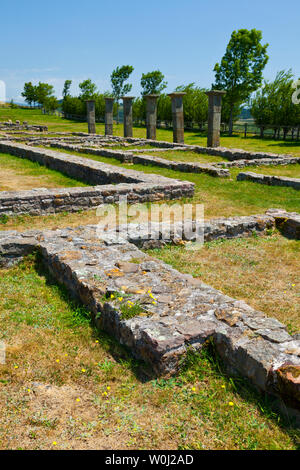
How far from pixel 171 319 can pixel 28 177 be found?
428 inches

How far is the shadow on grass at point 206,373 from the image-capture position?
2.66 metres

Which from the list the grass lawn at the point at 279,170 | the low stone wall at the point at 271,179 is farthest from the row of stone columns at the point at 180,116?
the low stone wall at the point at 271,179

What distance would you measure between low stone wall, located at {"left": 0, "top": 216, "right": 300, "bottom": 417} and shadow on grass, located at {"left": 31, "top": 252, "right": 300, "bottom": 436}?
0.18 ft

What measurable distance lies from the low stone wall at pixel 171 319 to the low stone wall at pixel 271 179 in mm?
8088

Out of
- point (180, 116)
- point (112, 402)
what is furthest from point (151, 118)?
point (112, 402)

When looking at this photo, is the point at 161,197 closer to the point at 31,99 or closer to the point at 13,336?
the point at 13,336

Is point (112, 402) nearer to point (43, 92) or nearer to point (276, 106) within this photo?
point (276, 106)

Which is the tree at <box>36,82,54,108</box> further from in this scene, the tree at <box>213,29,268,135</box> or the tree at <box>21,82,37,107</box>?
the tree at <box>213,29,268,135</box>

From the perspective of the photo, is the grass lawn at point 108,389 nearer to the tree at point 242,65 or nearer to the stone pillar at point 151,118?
the stone pillar at point 151,118

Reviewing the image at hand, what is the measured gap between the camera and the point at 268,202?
9805 millimetres

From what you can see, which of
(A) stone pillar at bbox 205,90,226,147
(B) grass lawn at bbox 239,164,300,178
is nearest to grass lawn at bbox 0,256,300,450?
(B) grass lawn at bbox 239,164,300,178

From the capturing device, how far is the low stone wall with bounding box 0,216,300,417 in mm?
2832

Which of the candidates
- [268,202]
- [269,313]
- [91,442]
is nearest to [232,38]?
[268,202]

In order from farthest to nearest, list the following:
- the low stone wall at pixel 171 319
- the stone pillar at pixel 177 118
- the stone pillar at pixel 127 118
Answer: the stone pillar at pixel 127 118, the stone pillar at pixel 177 118, the low stone wall at pixel 171 319
